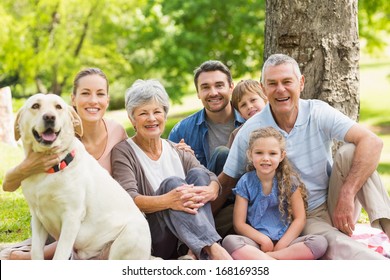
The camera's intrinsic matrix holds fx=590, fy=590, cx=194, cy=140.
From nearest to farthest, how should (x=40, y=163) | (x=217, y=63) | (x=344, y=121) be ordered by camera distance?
1. (x=40, y=163)
2. (x=344, y=121)
3. (x=217, y=63)

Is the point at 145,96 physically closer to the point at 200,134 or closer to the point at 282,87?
the point at 282,87

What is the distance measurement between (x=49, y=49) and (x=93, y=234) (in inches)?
557

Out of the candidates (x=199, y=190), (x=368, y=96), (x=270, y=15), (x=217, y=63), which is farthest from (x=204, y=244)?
(x=368, y=96)

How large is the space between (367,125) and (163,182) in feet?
61.2

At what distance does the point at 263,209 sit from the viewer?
4.14 m

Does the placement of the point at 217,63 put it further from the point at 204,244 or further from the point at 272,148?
the point at 204,244

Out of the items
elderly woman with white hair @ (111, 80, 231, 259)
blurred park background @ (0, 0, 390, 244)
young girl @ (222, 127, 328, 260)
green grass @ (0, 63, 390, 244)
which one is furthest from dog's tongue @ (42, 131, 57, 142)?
blurred park background @ (0, 0, 390, 244)

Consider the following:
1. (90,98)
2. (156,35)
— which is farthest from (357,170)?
(156,35)

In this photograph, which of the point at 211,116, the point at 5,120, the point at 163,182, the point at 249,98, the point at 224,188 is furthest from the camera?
the point at 5,120

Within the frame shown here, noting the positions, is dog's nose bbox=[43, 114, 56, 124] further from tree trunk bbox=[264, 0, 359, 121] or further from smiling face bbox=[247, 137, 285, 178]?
tree trunk bbox=[264, 0, 359, 121]

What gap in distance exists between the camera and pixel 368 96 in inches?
1053

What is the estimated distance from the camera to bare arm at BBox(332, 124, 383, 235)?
4.08 meters

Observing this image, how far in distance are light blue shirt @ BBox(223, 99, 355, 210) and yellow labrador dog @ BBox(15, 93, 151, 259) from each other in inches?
39.4

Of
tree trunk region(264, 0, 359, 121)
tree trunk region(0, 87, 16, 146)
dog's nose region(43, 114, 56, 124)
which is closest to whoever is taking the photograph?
dog's nose region(43, 114, 56, 124)
